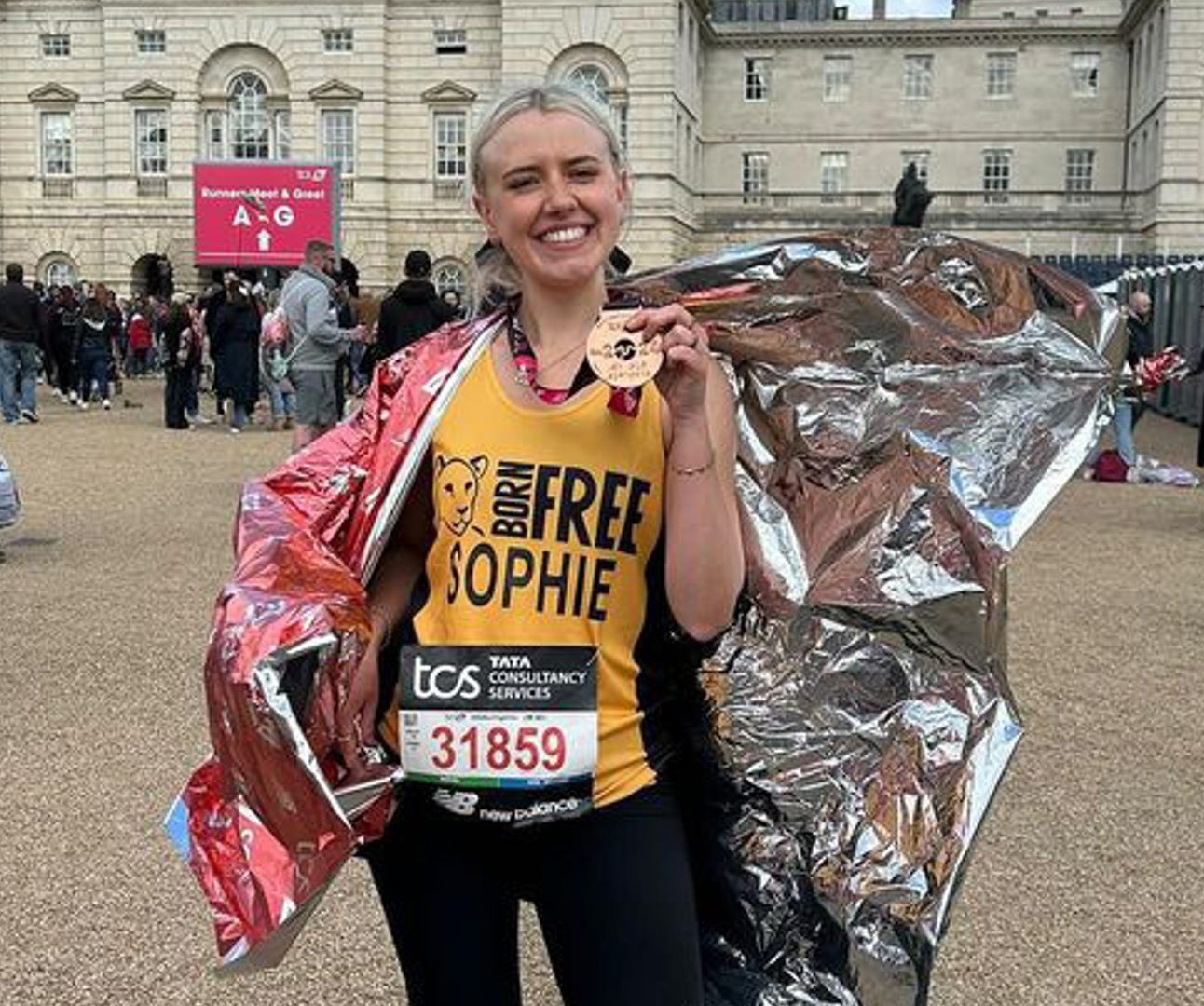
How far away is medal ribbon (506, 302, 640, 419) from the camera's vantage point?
1883 mm

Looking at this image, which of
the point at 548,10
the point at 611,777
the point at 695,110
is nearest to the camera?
the point at 611,777

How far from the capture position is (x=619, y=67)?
50000 millimetres

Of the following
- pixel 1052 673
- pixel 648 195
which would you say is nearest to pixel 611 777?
pixel 1052 673

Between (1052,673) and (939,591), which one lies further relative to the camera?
(1052,673)

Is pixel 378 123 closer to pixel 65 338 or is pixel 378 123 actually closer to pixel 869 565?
pixel 65 338

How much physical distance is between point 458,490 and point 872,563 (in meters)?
0.70

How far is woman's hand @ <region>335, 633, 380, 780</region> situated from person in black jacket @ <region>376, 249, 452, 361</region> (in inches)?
319

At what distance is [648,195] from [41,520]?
41960 mm

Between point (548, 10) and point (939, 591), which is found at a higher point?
point (548, 10)

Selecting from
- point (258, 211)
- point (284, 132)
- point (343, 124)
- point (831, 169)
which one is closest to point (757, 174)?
point (831, 169)

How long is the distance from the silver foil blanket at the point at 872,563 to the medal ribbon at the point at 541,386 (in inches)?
11.1

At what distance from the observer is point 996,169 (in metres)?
61.2

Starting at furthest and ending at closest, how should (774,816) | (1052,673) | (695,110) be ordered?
(695,110)
(1052,673)
(774,816)

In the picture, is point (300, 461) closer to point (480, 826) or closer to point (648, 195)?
point (480, 826)
